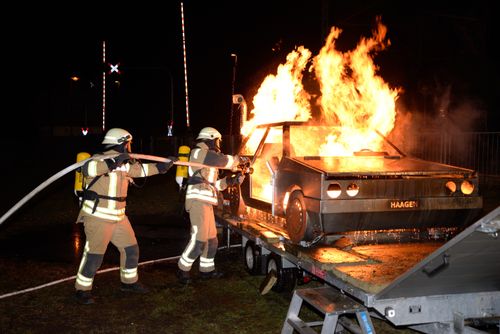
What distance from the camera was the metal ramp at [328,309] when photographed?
4.12m

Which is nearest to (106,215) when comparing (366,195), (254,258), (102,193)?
(102,193)

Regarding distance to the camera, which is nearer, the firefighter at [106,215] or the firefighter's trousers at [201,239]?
the firefighter at [106,215]

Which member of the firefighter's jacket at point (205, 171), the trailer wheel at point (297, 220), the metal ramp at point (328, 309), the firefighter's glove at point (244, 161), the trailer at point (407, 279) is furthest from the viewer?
the firefighter's glove at point (244, 161)

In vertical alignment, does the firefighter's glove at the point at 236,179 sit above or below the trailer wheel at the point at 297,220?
above

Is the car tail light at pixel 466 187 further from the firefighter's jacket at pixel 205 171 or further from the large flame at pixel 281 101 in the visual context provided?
the large flame at pixel 281 101

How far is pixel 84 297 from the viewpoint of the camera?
19.7ft

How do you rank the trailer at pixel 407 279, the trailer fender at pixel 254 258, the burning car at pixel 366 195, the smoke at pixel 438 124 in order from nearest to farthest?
the trailer at pixel 407 279 < the burning car at pixel 366 195 < the trailer fender at pixel 254 258 < the smoke at pixel 438 124

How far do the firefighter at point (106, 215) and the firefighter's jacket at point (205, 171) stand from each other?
0.95 metres

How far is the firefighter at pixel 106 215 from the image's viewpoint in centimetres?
605

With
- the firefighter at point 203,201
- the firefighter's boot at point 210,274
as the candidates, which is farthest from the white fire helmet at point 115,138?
the firefighter's boot at point 210,274

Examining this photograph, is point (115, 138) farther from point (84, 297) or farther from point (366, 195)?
point (366, 195)

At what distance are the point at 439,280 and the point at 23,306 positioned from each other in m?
4.54

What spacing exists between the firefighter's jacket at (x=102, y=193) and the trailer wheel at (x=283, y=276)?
194 centimetres

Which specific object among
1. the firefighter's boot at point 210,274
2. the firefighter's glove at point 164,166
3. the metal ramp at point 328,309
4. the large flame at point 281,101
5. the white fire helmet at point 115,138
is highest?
the large flame at point 281,101
